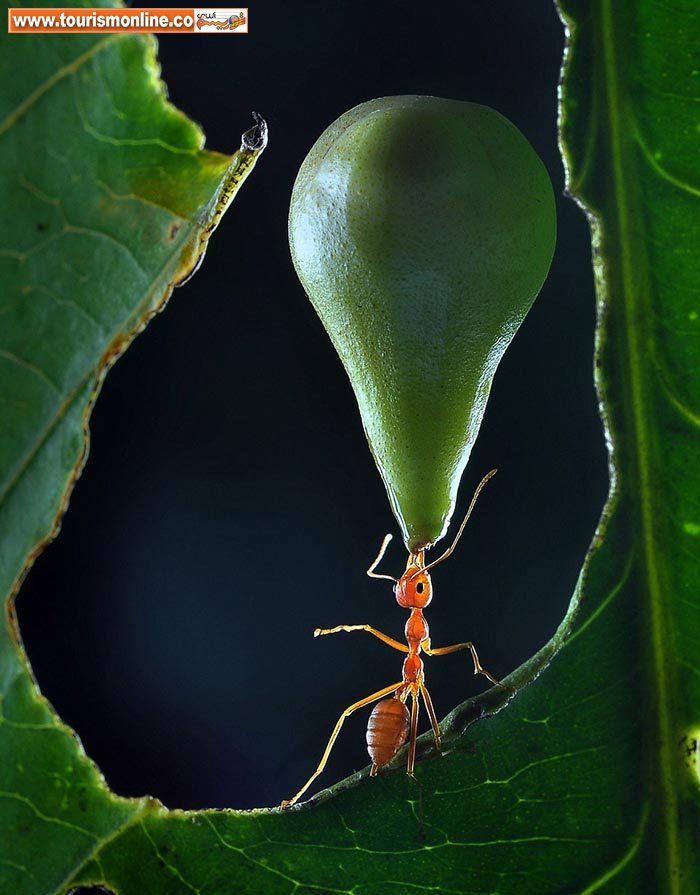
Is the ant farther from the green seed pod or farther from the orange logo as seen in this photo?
the orange logo

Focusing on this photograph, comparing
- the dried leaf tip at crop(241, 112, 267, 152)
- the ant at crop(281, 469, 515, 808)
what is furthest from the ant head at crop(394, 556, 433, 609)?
the dried leaf tip at crop(241, 112, 267, 152)

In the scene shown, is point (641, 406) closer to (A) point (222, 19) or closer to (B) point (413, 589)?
(B) point (413, 589)

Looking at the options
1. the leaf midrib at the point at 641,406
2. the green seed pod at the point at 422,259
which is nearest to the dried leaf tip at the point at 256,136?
the green seed pod at the point at 422,259

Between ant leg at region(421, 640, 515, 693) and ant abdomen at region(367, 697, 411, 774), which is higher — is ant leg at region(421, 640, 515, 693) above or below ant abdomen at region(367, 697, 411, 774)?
below

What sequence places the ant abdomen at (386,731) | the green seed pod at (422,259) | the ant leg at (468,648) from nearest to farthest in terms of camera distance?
the green seed pod at (422,259) < the ant abdomen at (386,731) < the ant leg at (468,648)

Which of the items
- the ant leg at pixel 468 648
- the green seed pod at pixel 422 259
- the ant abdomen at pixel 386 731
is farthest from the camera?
the ant leg at pixel 468 648

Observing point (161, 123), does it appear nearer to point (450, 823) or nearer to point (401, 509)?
point (401, 509)

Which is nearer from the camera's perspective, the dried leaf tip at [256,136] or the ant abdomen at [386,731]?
the dried leaf tip at [256,136]

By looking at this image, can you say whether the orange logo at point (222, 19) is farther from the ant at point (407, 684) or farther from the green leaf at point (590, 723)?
the ant at point (407, 684)
